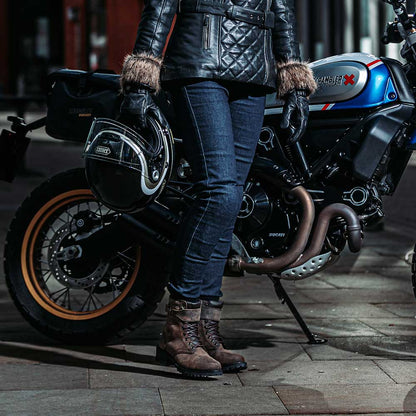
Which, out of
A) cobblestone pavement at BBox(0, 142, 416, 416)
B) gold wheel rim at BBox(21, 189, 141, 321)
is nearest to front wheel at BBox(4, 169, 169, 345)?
gold wheel rim at BBox(21, 189, 141, 321)

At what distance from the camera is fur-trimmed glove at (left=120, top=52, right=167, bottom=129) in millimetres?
4039

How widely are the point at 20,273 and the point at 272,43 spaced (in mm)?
1432

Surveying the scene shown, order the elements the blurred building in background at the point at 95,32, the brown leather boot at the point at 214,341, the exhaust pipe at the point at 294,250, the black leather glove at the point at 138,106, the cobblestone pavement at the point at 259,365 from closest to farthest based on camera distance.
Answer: the cobblestone pavement at the point at 259,365, the black leather glove at the point at 138,106, the brown leather boot at the point at 214,341, the exhaust pipe at the point at 294,250, the blurred building in background at the point at 95,32

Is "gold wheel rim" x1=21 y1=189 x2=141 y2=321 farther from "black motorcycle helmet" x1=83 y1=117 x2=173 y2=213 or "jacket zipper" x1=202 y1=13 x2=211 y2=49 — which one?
"jacket zipper" x1=202 y1=13 x2=211 y2=49

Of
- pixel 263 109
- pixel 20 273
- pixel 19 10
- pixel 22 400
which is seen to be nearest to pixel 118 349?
pixel 20 273

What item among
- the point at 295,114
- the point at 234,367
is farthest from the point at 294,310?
the point at 295,114

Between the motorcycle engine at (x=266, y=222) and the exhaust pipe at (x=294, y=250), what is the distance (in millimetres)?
103

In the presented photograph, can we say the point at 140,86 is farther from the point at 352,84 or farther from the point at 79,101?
the point at 352,84

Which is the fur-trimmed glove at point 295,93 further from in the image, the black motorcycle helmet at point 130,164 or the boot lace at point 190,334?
the boot lace at point 190,334

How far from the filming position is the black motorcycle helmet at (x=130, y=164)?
4.18 m

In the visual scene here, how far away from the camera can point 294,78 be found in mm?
4348

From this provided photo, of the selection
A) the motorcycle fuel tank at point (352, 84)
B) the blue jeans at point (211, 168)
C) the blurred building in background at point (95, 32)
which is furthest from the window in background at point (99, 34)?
the blue jeans at point (211, 168)

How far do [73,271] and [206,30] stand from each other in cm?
125

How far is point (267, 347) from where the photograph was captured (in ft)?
15.5
